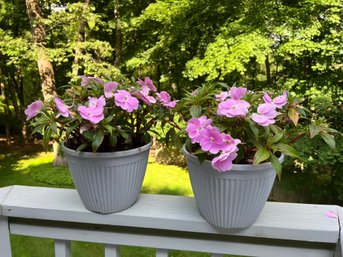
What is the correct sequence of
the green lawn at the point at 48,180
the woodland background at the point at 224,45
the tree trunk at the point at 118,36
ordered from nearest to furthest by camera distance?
the green lawn at the point at 48,180 < the woodland background at the point at 224,45 < the tree trunk at the point at 118,36

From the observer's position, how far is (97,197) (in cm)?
69

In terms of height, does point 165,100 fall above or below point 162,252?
above

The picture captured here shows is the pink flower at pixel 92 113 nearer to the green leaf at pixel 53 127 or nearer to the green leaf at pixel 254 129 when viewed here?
the green leaf at pixel 53 127

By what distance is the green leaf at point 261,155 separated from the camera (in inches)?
22.0

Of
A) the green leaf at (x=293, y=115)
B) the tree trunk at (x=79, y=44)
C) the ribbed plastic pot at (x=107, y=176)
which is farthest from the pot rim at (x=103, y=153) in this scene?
the tree trunk at (x=79, y=44)

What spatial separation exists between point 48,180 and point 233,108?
5.15 metres

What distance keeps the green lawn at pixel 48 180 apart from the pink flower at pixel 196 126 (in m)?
2.90

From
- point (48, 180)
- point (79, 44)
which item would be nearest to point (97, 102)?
point (79, 44)

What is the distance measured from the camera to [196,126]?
592mm

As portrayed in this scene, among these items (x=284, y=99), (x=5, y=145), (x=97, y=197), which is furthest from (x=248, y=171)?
(x=5, y=145)

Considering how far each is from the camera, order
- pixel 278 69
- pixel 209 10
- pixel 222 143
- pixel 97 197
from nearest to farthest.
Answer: pixel 222 143 → pixel 97 197 → pixel 209 10 → pixel 278 69

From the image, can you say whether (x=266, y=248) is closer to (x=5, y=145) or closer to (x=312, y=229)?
(x=312, y=229)

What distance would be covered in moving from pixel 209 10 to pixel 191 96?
453 centimetres

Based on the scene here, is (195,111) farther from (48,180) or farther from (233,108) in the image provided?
(48,180)
